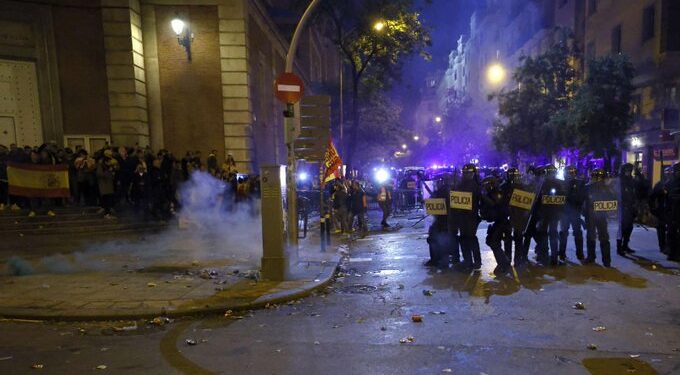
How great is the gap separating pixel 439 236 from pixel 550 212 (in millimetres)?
2105

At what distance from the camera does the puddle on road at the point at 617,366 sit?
4016 mm

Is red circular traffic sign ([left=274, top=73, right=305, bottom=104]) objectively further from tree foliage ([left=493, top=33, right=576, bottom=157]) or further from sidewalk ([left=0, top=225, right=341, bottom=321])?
tree foliage ([left=493, top=33, right=576, bottom=157])

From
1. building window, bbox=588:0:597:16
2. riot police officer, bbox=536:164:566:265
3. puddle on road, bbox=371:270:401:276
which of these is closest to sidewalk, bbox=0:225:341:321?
puddle on road, bbox=371:270:401:276

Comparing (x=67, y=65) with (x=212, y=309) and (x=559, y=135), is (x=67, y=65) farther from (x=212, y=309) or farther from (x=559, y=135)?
(x=559, y=135)

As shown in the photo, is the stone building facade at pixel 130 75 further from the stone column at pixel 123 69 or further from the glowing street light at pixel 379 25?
the glowing street light at pixel 379 25

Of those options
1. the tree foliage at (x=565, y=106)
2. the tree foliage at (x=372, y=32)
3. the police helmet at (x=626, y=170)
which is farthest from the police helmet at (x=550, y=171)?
the tree foliage at (x=372, y=32)

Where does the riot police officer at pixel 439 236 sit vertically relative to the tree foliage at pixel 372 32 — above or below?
below

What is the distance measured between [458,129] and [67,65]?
49.5 metres

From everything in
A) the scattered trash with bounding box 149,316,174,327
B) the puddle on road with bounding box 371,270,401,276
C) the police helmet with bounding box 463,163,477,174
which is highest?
the police helmet with bounding box 463,163,477,174

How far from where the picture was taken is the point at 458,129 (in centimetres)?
5778

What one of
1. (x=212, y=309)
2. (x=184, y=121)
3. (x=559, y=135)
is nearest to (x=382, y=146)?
(x=559, y=135)

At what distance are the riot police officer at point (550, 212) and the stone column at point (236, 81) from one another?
11361mm

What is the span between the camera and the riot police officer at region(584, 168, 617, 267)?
26.5 ft

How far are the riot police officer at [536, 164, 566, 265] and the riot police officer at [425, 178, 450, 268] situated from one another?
1759mm
